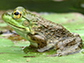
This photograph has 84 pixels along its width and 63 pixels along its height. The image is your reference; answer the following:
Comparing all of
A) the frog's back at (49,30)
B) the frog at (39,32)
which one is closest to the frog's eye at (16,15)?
the frog at (39,32)

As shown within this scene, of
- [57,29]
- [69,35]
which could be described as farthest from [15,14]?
[69,35]

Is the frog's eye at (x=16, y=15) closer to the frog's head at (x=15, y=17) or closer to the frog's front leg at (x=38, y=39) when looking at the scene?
the frog's head at (x=15, y=17)

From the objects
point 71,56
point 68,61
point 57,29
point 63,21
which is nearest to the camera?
point 68,61

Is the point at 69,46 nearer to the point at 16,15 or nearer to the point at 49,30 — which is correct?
the point at 49,30

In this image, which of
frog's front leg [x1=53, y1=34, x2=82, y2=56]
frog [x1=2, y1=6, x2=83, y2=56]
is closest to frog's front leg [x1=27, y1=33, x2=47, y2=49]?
frog [x1=2, y1=6, x2=83, y2=56]

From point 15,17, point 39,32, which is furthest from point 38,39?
point 15,17

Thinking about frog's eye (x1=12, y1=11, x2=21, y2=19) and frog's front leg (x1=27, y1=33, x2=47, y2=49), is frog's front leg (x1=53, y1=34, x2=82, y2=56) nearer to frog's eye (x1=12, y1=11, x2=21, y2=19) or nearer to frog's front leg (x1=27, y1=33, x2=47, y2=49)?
frog's front leg (x1=27, y1=33, x2=47, y2=49)

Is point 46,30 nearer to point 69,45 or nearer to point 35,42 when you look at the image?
point 35,42
